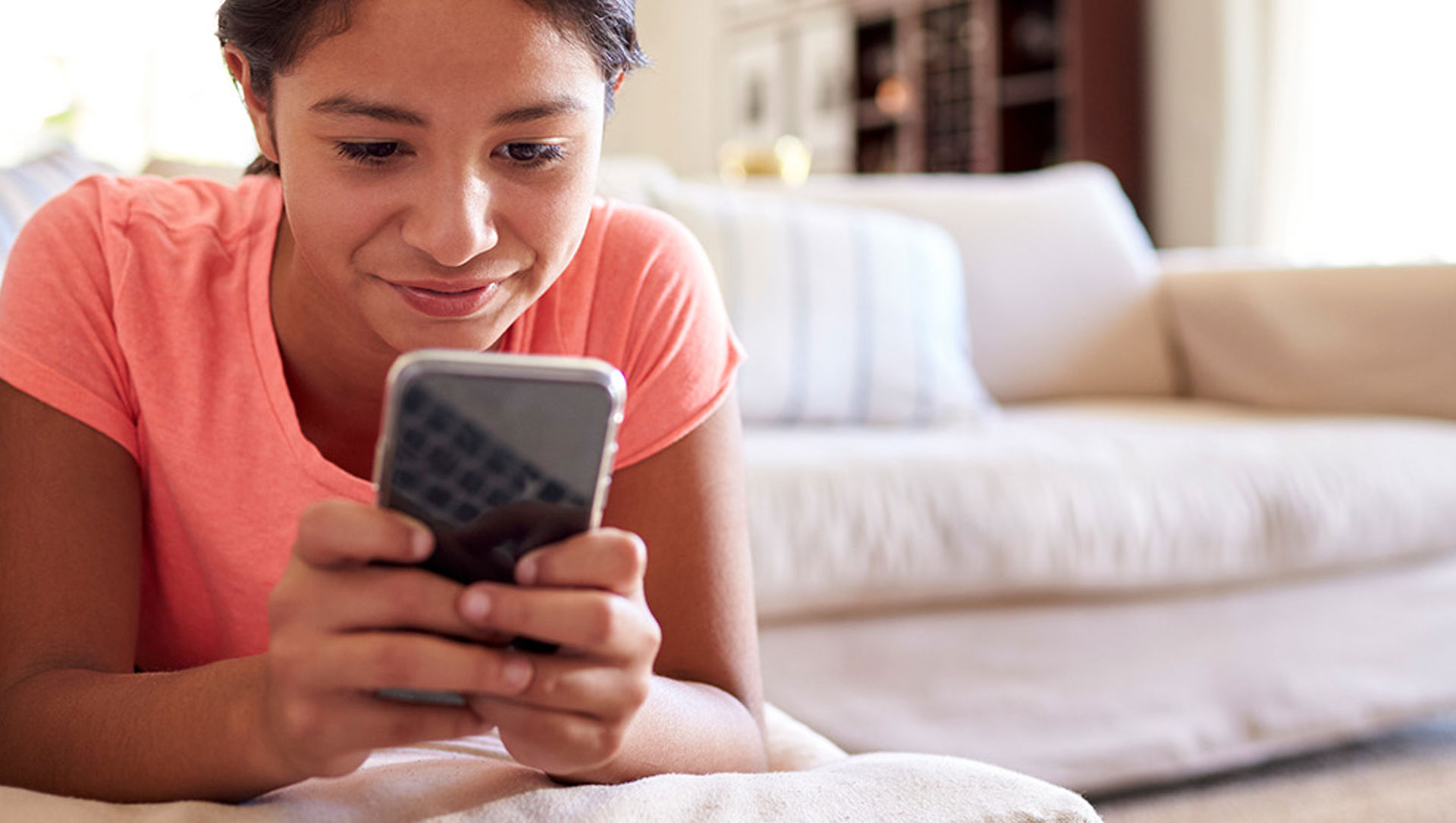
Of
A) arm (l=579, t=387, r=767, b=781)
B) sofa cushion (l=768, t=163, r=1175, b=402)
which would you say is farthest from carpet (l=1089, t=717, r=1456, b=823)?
arm (l=579, t=387, r=767, b=781)

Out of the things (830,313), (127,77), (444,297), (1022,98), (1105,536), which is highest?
(127,77)

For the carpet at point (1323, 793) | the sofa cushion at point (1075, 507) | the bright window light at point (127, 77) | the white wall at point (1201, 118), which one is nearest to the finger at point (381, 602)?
the sofa cushion at point (1075, 507)

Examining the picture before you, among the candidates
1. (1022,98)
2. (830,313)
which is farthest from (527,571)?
(1022,98)

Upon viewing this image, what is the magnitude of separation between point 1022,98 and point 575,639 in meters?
4.39

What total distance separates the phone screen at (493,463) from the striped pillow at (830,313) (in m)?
1.40

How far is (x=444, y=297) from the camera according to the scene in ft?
2.03

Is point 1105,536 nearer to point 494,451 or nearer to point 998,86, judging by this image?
point 494,451

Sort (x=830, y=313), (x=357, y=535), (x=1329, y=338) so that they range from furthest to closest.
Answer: (x=1329, y=338) → (x=830, y=313) → (x=357, y=535)

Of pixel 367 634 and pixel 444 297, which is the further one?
pixel 444 297

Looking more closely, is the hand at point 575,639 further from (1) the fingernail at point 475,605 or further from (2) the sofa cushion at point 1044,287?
(2) the sofa cushion at point 1044,287

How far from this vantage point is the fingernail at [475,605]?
429 millimetres

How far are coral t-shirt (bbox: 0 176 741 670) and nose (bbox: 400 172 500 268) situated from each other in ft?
0.54

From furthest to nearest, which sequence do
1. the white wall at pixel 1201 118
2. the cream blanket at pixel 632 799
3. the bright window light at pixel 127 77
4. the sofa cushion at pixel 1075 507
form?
the bright window light at pixel 127 77
the white wall at pixel 1201 118
the sofa cushion at pixel 1075 507
the cream blanket at pixel 632 799

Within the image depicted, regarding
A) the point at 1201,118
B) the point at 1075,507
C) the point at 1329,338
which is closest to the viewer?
the point at 1075,507
